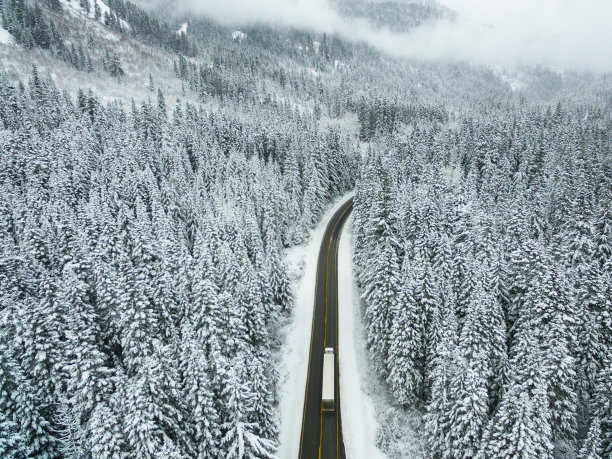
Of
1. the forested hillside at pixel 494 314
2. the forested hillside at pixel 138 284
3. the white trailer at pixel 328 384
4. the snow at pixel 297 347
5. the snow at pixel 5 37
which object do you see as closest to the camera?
the forested hillside at pixel 138 284

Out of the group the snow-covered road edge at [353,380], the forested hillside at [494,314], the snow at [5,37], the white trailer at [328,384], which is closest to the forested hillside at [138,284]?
the white trailer at [328,384]

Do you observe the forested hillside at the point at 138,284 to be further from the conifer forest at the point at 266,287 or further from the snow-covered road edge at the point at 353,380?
the snow-covered road edge at the point at 353,380

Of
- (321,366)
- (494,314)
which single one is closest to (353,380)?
(321,366)

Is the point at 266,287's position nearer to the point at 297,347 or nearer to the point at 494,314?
the point at 297,347

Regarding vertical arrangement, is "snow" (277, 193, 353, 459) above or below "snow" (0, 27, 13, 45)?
below

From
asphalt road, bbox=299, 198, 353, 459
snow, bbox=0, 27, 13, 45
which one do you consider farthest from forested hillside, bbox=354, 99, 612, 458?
snow, bbox=0, 27, 13, 45

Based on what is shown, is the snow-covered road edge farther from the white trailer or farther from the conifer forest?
the white trailer

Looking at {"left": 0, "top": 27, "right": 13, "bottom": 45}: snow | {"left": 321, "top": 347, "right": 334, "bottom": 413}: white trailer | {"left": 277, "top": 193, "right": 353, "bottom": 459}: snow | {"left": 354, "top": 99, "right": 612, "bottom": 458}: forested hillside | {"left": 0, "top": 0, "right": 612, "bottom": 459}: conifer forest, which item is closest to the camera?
{"left": 0, "top": 0, "right": 612, "bottom": 459}: conifer forest
